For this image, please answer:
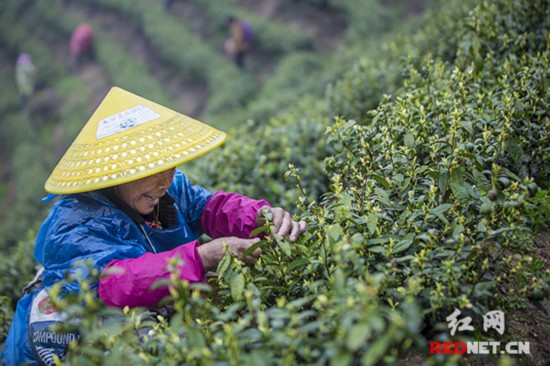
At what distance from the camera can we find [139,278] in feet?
5.63

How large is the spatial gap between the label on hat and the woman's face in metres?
0.23

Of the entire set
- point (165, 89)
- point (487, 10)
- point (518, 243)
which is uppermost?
point (165, 89)

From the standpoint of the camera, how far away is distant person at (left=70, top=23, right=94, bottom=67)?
1484cm

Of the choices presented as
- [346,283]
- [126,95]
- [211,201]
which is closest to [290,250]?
[346,283]

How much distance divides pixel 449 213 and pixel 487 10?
231cm

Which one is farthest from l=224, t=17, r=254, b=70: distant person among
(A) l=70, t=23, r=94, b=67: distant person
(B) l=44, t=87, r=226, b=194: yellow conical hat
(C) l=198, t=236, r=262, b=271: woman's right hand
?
(C) l=198, t=236, r=262, b=271: woman's right hand

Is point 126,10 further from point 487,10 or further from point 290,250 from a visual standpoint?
point 290,250

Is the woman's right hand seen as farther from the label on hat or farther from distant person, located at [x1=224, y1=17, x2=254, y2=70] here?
distant person, located at [x1=224, y1=17, x2=254, y2=70]

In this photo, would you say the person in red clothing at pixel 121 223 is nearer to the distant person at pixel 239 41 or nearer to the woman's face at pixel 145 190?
the woman's face at pixel 145 190

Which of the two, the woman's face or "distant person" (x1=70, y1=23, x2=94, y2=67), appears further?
"distant person" (x1=70, y1=23, x2=94, y2=67)

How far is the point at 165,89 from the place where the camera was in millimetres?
12969

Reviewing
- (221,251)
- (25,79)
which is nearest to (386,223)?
(221,251)

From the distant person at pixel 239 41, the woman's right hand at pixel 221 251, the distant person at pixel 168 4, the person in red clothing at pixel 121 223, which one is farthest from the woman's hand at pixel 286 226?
the distant person at pixel 168 4

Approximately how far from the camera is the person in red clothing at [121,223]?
1.77 metres
